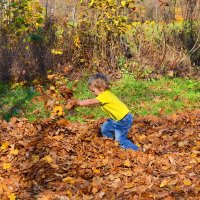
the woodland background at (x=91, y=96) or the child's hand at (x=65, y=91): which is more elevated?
the child's hand at (x=65, y=91)

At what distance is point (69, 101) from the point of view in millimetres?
6121

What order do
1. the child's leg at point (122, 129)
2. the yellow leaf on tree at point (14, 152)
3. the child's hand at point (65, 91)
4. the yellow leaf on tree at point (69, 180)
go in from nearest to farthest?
the yellow leaf on tree at point (69, 180) < the yellow leaf on tree at point (14, 152) < the child's leg at point (122, 129) < the child's hand at point (65, 91)

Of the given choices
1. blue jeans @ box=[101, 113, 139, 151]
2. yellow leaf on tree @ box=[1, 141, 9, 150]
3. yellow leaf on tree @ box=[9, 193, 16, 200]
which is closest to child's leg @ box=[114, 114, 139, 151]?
blue jeans @ box=[101, 113, 139, 151]

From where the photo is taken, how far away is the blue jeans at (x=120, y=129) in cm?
604

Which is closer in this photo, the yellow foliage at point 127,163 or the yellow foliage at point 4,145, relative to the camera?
the yellow foliage at point 127,163

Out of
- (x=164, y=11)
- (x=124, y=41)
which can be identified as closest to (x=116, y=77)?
(x=124, y=41)

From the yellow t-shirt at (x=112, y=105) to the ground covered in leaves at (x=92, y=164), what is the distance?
0.37 meters

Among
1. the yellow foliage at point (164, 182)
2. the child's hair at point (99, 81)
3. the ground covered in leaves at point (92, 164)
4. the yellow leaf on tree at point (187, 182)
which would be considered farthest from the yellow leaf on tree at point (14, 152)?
the yellow leaf on tree at point (187, 182)

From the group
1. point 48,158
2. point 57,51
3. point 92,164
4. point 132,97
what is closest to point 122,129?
point 92,164

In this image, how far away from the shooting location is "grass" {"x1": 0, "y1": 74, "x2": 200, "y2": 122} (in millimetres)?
8711

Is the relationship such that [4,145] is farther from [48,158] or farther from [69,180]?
[69,180]

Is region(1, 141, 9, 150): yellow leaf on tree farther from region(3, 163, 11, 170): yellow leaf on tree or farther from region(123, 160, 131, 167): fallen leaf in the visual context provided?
region(123, 160, 131, 167): fallen leaf

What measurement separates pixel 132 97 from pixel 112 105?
379 cm

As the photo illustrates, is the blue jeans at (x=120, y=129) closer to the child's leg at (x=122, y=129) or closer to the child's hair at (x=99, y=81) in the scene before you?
the child's leg at (x=122, y=129)
